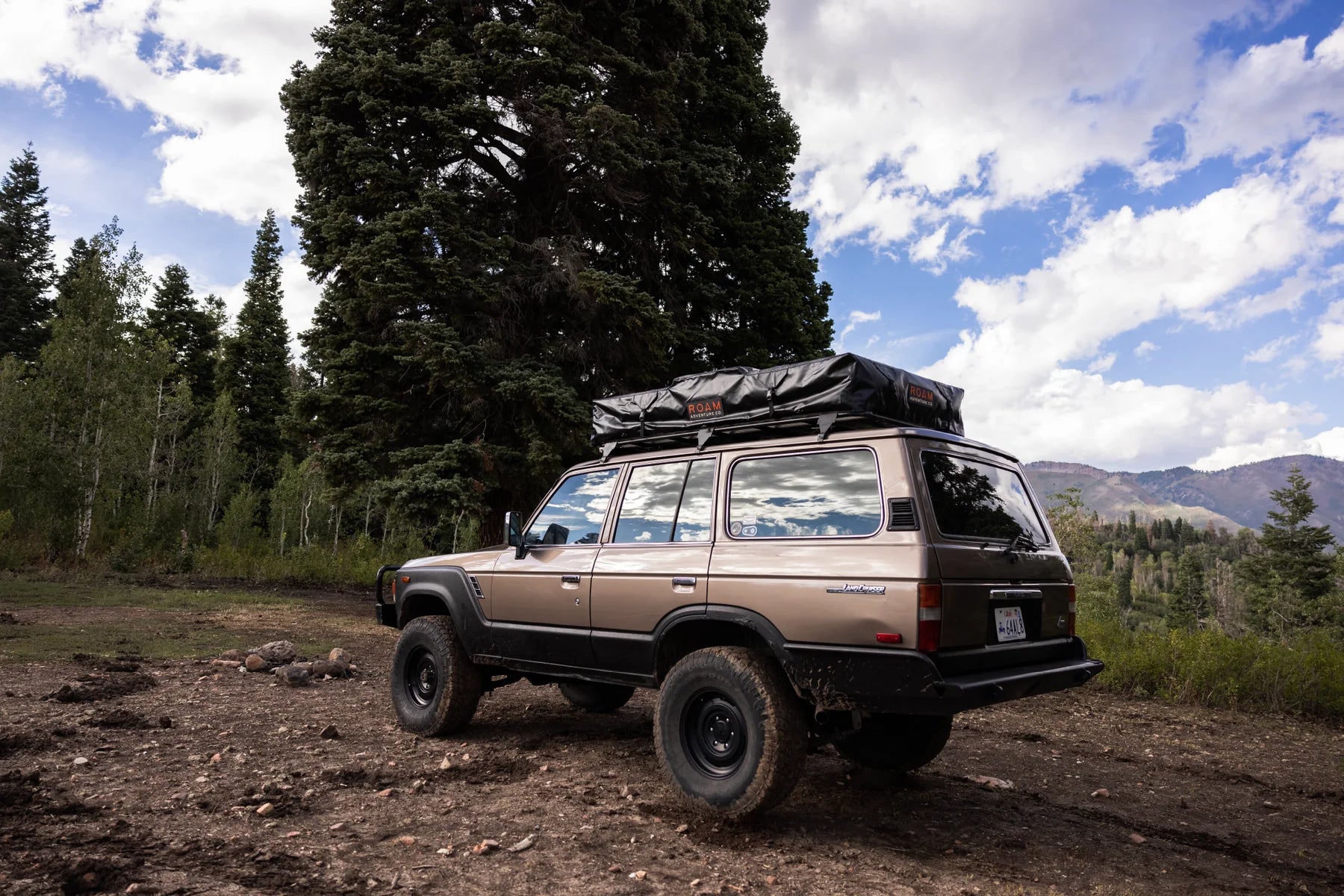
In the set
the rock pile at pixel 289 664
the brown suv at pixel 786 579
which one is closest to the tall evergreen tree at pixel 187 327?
the rock pile at pixel 289 664

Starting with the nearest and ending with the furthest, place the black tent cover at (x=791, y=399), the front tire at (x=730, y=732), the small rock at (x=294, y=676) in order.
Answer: the front tire at (x=730, y=732), the black tent cover at (x=791, y=399), the small rock at (x=294, y=676)

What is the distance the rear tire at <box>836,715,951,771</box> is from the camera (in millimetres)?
4684

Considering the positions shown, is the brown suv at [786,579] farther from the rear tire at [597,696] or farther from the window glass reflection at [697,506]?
the rear tire at [597,696]

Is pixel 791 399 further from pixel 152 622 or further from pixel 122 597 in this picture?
pixel 122 597

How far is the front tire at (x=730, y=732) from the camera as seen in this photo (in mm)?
3695

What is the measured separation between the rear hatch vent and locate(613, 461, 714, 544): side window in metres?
1.13

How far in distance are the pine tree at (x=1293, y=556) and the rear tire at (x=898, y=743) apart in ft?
160

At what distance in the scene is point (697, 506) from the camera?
455cm

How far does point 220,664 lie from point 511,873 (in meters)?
6.15

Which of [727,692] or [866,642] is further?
[727,692]

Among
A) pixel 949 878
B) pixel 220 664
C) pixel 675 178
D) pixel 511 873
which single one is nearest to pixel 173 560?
pixel 220 664

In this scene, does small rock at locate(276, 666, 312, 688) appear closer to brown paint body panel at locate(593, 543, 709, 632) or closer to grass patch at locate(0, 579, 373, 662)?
grass patch at locate(0, 579, 373, 662)

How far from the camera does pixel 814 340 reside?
655 inches

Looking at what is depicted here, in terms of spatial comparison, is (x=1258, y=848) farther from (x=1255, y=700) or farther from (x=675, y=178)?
(x=675, y=178)
